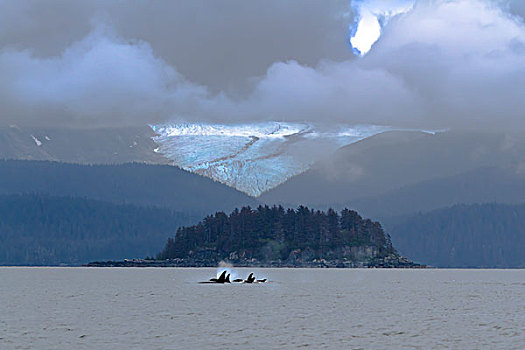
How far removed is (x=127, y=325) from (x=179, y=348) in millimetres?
23749

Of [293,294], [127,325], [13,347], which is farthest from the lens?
[293,294]

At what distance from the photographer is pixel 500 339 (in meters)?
97.3

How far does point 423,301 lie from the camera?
167 metres

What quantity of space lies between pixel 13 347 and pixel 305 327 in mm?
35807

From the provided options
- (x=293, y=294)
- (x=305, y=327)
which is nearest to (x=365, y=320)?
(x=305, y=327)

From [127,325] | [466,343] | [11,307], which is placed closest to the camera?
[466,343]

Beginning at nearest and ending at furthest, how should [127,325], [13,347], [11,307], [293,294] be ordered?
[13,347]
[127,325]
[11,307]
[293,294]

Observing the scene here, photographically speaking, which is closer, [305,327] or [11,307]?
[305,327]

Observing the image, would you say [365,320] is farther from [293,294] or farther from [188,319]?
[293,294]

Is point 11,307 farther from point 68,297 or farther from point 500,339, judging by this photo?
point 500,339

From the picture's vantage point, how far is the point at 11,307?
456 feet

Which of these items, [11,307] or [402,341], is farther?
[11,307]

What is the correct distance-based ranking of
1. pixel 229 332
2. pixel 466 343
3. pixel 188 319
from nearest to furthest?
pixel 466 343
pixel 229 332
pixel 188 319

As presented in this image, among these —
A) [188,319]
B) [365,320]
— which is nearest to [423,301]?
[365,320]
